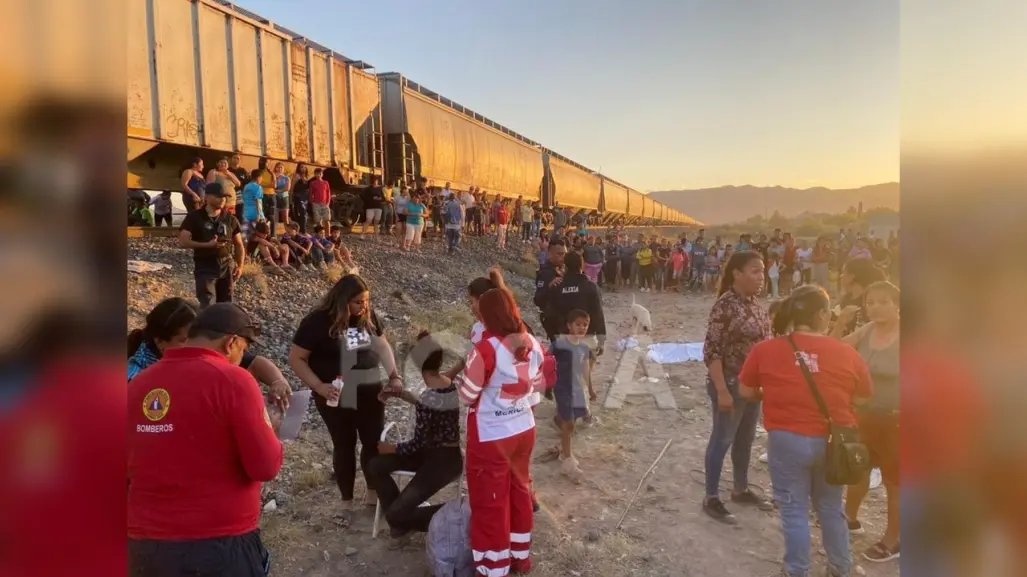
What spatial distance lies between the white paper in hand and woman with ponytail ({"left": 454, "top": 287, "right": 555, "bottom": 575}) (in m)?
0.84

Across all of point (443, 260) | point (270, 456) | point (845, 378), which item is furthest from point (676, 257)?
point (270, 456)

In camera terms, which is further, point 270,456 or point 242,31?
point 242,31

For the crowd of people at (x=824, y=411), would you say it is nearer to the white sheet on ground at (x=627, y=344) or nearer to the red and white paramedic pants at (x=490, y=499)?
the red and white paramedic pants at (x=490, y=499)

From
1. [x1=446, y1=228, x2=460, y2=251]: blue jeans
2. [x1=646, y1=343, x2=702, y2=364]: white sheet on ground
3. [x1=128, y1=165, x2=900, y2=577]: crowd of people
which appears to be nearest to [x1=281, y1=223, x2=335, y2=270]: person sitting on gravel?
[x1=446, y1=228, x2=460, y2=251]: blue jeans

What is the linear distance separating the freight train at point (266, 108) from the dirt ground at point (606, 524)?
287cm

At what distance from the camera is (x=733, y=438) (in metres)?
4.05

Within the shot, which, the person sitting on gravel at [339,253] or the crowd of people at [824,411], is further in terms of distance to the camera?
the person sitting on gravel at [339,253]

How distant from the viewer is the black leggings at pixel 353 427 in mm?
3807

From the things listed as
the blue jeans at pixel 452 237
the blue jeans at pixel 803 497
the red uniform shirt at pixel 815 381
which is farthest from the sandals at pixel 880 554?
the blue jeans at pixel 452 237
